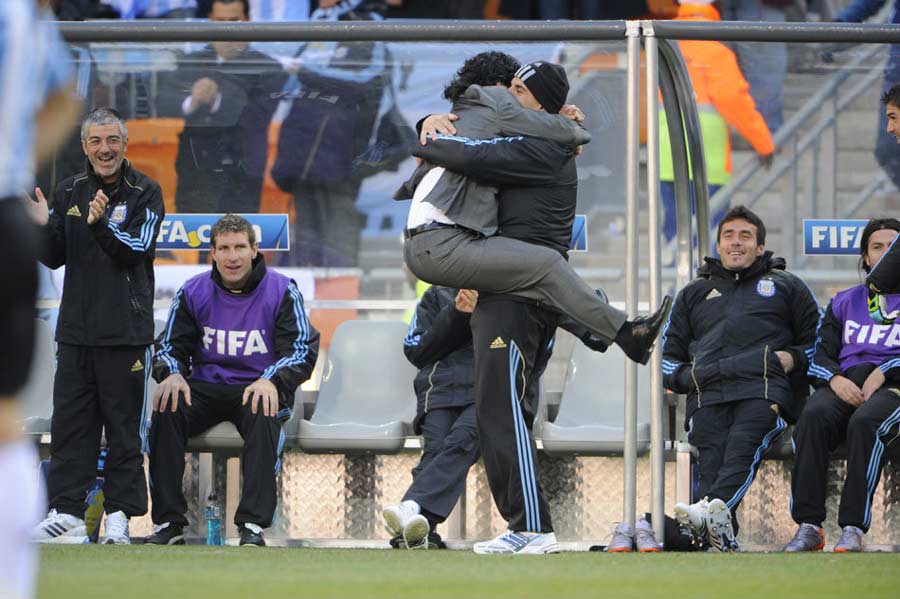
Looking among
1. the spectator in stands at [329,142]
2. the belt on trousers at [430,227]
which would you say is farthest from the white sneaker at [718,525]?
the spectator in stands at [329,142]

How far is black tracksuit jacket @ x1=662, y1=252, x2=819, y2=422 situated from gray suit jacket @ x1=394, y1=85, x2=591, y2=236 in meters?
1.80

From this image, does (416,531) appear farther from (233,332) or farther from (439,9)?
(439,9)

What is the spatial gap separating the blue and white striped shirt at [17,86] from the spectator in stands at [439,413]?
4001 millimetres

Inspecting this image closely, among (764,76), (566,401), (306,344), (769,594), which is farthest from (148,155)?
(769,594)

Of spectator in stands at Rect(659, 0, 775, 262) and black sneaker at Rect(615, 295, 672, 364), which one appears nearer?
black sneaker at Rect(615, 295, 672, 364)

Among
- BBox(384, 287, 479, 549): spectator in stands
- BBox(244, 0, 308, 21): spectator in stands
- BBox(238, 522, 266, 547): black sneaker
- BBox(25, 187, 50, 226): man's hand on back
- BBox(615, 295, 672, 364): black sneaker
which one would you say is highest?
BBox(244, 0, 308, 21): spectator in stands

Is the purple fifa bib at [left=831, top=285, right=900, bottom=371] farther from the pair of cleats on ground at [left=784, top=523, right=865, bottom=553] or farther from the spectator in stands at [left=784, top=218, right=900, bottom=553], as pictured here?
the pair of cleats on ground at [left=784, top=523, right=865, bottom=553]

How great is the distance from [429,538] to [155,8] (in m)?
5.91

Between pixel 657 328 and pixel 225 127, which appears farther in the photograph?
pixel 225 127

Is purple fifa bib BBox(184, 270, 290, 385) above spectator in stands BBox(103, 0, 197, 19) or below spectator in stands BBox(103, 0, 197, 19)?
below

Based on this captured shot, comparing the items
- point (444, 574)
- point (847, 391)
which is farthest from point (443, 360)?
point (444, 574)

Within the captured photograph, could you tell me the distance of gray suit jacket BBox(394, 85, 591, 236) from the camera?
18.6 ft

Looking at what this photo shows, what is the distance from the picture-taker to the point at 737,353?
7.24m

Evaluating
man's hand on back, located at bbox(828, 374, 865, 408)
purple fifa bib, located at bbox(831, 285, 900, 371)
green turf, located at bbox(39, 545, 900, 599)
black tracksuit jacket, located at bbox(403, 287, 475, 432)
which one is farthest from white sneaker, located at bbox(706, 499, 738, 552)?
black tracksuit jacket, located at bbox(403, 287, 475, 432)
